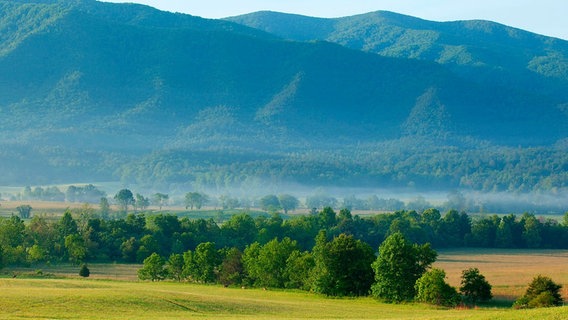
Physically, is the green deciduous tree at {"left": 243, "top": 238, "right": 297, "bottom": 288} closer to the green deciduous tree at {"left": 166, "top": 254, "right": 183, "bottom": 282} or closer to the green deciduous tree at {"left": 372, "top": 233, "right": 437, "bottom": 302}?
the green deciduous tree at {"left": 166, "top": 254, "right": 183, "bottom": 282}

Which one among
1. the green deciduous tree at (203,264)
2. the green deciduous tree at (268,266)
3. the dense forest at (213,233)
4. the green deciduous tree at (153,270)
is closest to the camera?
the green deciduous tree at (268,266)

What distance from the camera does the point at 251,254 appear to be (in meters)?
83.0

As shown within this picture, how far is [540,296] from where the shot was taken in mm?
62656

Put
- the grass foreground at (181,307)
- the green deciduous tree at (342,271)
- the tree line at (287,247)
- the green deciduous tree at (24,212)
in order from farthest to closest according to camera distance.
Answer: the green deciduous tree at (24,212) → the green deciduous tree at (342,271) → the tree line at (287,247) → the grass foreground at (181,307)

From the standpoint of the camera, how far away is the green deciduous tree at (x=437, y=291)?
219 feet

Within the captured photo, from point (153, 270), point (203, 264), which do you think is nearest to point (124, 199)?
point (153, 270)

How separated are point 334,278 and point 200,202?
12667cm

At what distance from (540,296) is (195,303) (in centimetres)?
2085

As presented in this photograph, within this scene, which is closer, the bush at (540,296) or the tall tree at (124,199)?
the bush at (540,296)

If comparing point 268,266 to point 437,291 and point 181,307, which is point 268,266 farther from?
point 181,307

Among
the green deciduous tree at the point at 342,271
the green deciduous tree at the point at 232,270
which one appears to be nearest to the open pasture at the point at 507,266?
the green deciduous tree at the point at 342,271

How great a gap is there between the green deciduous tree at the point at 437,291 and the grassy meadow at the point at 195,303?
0.89 m

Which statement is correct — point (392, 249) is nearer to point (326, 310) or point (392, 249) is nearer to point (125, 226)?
point (326, 310)

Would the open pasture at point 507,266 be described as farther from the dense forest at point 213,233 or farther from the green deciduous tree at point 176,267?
the green deciduous tree at point 176,267
